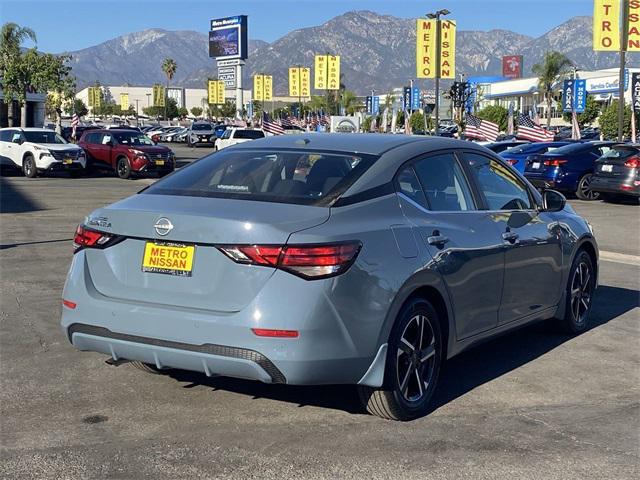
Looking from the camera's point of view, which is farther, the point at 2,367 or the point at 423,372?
the point at 2,367

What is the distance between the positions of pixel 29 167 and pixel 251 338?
83.0 ft

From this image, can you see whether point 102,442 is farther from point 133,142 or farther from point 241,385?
point 133,142

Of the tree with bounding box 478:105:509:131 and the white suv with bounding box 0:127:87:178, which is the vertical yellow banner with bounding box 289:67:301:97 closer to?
the tree with bounding box 478:105:509:131

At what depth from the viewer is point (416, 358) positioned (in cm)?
493

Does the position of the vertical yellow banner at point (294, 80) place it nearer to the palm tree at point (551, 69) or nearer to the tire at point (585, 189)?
the palm tree at point (551, 69)

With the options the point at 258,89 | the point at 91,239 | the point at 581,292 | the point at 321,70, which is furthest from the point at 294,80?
the point at 91,239

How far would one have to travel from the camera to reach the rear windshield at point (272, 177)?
15.6 feet

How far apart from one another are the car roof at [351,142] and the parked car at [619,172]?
15251mm

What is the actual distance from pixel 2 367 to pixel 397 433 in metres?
2.88

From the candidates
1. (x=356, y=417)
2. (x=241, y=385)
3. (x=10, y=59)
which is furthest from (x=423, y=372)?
(x=10, y=59)

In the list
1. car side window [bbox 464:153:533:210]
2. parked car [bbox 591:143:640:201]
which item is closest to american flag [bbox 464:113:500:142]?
parked car [bbox 591:143:640:201]

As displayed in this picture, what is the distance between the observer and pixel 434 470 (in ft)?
13.6

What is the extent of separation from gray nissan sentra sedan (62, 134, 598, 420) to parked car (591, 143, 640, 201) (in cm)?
1534

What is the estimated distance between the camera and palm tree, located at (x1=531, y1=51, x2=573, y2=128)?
8700 centimetres
